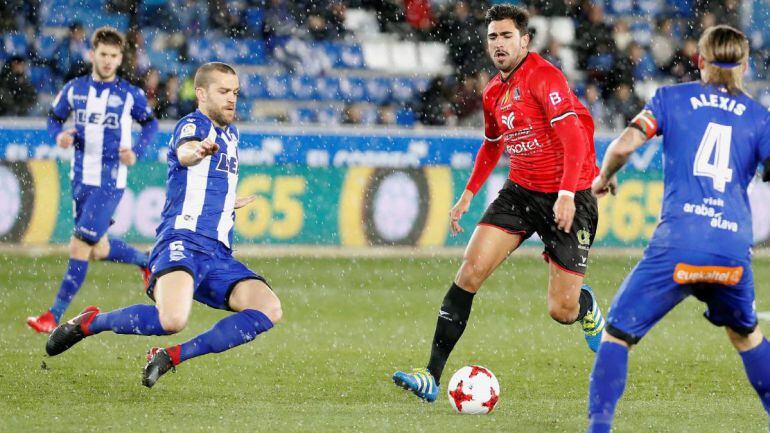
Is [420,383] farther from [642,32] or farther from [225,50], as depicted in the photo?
[642,32]

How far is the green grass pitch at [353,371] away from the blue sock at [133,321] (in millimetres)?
369

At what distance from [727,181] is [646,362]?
313cm

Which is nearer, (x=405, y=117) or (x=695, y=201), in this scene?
(x=695, y=201)

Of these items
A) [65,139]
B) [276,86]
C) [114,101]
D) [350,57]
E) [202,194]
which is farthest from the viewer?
[350,57]

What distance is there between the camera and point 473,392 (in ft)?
20.0

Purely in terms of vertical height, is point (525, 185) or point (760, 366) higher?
point (525, 185)

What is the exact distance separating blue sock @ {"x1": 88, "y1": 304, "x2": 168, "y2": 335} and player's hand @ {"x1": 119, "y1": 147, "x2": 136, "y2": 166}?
2974 mm

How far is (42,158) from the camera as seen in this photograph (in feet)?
42.5

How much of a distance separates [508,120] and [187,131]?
1825 millimetres

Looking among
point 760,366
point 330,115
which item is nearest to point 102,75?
point 760,366

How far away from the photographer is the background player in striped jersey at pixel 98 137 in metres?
9.23

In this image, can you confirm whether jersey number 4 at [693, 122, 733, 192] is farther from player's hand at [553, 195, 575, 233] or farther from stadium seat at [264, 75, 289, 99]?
stadium seat at [264, 75, 289, 99]

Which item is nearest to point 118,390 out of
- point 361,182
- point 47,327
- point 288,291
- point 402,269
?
point 47,327

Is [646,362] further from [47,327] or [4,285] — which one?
[4,285]
